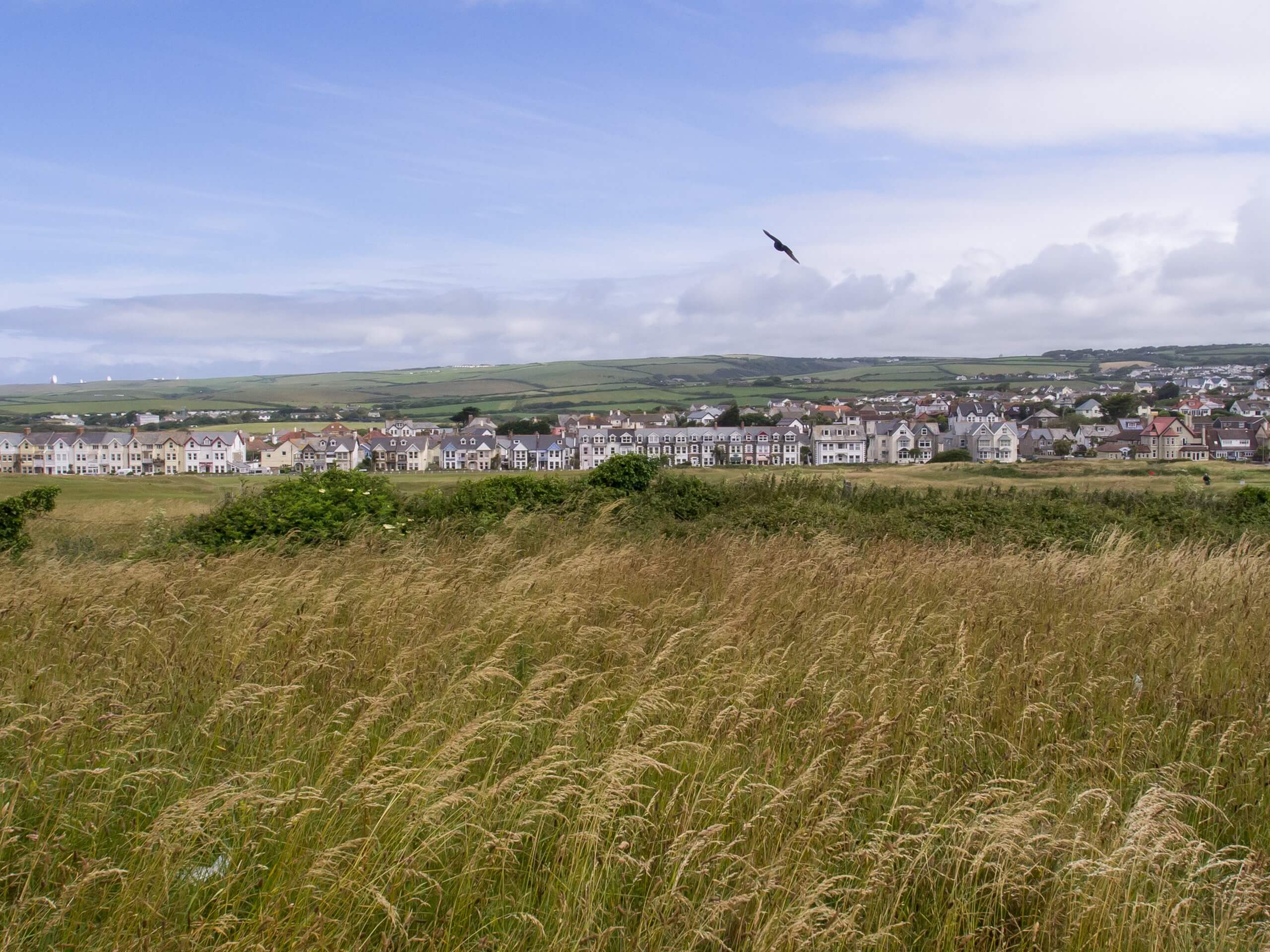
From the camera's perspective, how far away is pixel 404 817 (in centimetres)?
312

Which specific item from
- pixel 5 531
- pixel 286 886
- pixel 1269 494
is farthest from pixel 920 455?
pixel 286 886

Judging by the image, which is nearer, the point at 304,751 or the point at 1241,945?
the point at 1241,945

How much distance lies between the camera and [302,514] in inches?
483

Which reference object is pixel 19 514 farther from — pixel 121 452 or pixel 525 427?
pixel 525 427

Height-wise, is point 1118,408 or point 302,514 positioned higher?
point 302,514

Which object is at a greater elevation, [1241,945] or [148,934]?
[148,934]

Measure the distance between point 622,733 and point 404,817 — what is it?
0.91 metres

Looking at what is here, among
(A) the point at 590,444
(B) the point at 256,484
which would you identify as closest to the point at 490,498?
(B) the point at 256,484

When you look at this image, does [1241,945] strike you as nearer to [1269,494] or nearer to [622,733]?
[622,733]

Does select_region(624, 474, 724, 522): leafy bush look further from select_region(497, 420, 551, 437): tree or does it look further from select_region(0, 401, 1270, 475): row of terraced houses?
select_region(497, 420, 551, 437): tree

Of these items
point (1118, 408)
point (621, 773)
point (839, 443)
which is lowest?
point (839, 443)

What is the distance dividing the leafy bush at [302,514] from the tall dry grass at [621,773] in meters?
5.36

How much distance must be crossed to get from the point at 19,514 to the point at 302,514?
200 inches

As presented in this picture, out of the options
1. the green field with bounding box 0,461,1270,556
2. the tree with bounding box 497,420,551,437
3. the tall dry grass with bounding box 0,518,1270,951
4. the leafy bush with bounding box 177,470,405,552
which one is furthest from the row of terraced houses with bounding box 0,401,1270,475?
the tall dry grass with bounding box 0,518,1270,951
